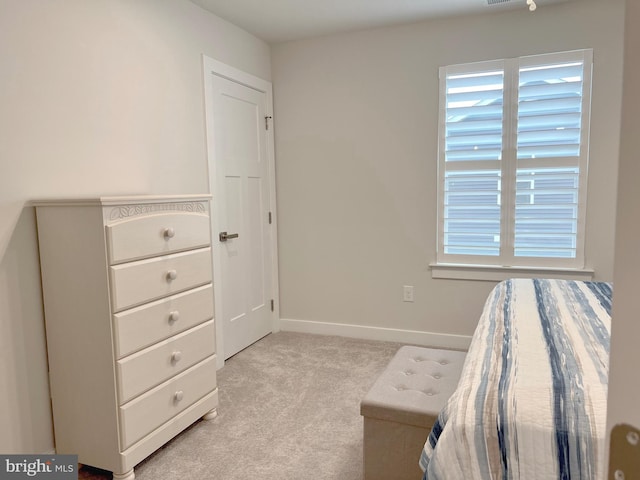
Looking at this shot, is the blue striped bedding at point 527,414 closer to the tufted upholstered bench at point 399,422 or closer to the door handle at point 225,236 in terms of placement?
the tufted upholstered bench at point 399,422

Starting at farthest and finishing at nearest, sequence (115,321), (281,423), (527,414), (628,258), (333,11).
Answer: (333,11) < (281,423) < (115,321) < (527,414) < (628,258)

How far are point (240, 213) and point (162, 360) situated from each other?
158cm

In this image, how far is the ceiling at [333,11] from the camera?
302 centimetres

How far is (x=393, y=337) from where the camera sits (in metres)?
3.72

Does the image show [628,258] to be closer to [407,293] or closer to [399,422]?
[399,422]

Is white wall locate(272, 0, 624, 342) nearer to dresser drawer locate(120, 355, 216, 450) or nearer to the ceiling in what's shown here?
the ceiling

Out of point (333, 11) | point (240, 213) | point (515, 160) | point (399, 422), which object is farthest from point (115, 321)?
point (515, 160)

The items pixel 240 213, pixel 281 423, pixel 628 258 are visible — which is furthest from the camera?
pixel 240 213

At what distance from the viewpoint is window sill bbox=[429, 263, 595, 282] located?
3145 mm

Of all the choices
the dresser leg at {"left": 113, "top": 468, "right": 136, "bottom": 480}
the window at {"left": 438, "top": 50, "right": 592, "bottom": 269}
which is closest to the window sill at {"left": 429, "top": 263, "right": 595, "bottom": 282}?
the window at {"left": 438, "top": 50, "right": 592, "bottom": 269}

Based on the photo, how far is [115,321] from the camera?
73.9 inches

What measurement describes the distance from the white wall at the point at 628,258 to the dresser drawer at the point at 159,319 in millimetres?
1847

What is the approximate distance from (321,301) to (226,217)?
1153mm


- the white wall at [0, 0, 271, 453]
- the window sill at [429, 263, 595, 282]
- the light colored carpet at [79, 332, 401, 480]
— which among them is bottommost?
the light colored carpet at [79, 332, 401, 480]
